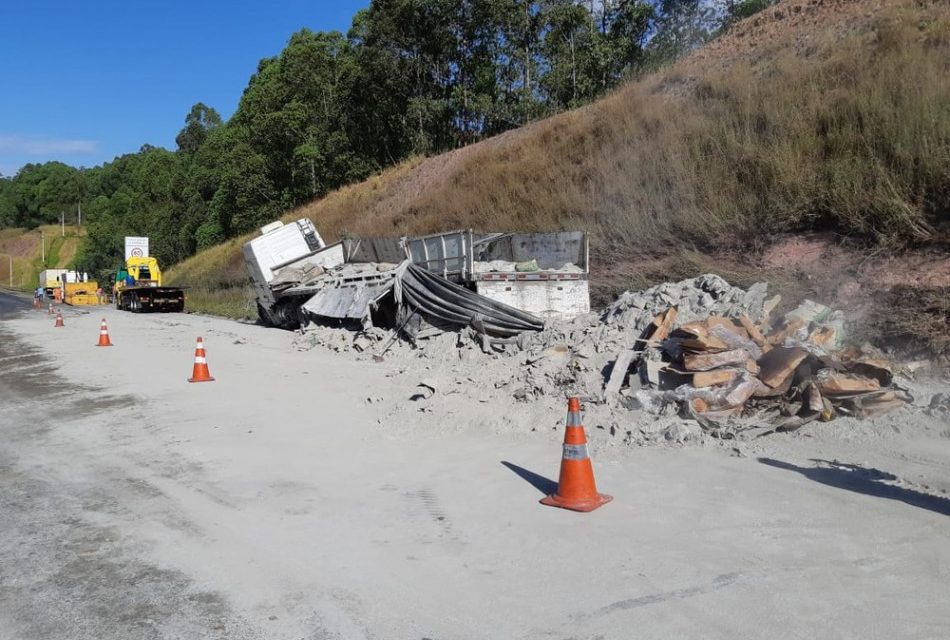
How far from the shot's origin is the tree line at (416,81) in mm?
36500

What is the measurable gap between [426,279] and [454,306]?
0.98 m

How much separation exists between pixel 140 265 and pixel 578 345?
32.7 metres

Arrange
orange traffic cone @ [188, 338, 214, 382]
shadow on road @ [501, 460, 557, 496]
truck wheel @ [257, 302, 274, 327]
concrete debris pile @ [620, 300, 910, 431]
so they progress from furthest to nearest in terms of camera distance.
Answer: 1. truck wheel @ [257, 302, 274, 327]
2. orange traffic cone @ [188, 338, 214, 382]
3. concrete debris pile @ [620, 300, 910, 431]
4. shadow on road @ [501, 460, 557, 496]

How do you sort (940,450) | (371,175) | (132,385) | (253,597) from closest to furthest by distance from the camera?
(253,597) < (940,450) < (132,385) < (371,175)

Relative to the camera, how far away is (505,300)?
13.0 meters

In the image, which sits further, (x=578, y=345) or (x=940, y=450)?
(x=578, y=345)

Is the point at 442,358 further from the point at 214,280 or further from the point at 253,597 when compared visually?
the point at 214,280

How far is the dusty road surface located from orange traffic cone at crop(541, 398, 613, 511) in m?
0.12

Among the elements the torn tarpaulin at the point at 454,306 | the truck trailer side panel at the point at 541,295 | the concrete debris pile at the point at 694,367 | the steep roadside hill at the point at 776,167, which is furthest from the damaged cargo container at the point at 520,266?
the concrete debris pile at the point at 694,367

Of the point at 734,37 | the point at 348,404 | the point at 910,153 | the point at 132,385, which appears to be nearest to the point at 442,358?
the point at 348,404

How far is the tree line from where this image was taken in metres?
36.5

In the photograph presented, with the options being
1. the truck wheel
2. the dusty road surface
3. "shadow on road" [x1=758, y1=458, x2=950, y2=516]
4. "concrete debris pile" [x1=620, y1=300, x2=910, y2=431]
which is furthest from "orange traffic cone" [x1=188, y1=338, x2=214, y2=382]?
the truck wheel

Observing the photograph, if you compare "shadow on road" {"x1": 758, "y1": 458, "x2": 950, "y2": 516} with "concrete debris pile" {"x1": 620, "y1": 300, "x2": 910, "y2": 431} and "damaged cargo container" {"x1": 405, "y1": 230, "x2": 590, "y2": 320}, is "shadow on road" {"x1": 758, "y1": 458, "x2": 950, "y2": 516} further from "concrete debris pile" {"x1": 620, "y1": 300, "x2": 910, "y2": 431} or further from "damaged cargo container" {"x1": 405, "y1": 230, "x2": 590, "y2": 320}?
"damaged cargo container" {"x1": 405, "y1": 230, "x2": 590, "y2": 320}

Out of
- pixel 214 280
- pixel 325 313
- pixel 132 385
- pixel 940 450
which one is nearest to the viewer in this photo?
pixel 940 450
